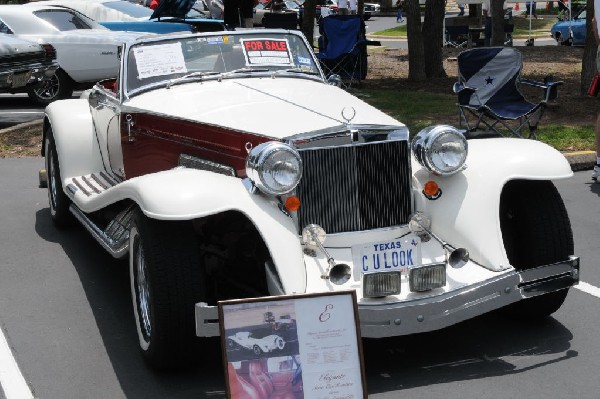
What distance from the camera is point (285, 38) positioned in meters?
7.54

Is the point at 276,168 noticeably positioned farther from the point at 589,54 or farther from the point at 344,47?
the point at 344,47

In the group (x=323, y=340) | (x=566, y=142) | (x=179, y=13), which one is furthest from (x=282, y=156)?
(x=179, y=13)

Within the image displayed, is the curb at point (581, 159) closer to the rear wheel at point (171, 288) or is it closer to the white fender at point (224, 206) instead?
the white fender at point (224, 206)

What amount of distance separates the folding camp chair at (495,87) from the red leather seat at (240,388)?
650 centimetres

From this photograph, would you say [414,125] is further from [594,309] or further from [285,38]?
[594,309]

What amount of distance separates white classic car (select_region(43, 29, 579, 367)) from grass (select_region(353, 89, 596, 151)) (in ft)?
16.7

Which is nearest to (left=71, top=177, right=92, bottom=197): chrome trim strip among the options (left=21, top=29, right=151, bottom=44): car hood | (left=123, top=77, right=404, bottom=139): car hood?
(left=123, top=77, right=404, bottom=139): car hood

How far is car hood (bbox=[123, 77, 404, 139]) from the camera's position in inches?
229

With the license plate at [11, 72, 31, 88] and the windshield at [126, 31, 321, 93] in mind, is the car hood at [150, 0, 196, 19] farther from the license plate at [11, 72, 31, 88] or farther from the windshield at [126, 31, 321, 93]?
the windshield at [126, 31, 321, 93]

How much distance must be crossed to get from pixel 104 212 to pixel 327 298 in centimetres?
289

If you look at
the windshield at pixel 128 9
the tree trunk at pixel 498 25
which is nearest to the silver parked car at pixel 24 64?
the windshield at pixel 128 9

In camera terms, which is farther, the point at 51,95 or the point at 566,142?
the point at 51,95

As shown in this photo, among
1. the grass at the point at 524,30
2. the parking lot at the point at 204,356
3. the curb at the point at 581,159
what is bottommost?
the grass at the point at 524,30

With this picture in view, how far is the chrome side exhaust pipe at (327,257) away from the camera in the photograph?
5195 mm
